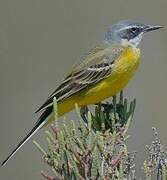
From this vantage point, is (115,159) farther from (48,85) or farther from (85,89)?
(48,85)

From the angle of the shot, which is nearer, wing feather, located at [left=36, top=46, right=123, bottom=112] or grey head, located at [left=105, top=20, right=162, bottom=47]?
wing feather, located at [left=36, top=46, right=123, bottom=112]

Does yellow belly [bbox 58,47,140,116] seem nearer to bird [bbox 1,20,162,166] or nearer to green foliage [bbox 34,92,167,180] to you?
bird [bbox 1,20,162,166]

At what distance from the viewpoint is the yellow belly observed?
555 centimetres

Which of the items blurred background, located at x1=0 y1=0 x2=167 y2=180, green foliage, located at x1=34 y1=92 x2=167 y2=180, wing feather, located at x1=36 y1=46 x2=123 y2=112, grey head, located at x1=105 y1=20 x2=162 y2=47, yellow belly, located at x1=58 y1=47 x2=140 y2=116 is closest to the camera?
green foliage, located at x1=34 y1=92 x2=167 y2=180

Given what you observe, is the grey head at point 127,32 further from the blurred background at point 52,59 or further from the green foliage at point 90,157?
the blurred background at point 52,59

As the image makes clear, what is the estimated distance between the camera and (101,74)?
564 centimetres

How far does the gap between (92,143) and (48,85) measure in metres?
6.28

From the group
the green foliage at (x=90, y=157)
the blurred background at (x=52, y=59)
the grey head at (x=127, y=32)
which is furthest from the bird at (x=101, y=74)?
the blurred background at (x=52, y=59)

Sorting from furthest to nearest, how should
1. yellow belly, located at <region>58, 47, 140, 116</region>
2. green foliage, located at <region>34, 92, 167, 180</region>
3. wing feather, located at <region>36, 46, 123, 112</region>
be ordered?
yellow belly, located at <region>58, 47, 140, 116</region>, wing feather, located at <region>36, 46, 123, 112</region>, green foliage, located at <region>34, 92, 167, 180</region>

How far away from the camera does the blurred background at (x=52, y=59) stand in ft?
29.7

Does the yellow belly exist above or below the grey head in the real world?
below

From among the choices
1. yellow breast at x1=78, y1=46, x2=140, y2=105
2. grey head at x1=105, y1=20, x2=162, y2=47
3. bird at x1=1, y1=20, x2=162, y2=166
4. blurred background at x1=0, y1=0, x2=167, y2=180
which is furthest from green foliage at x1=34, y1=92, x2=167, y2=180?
blurred background at x1=0, y1=0, x2=167, y2=180

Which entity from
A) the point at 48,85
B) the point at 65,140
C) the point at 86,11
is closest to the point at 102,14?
the point at 86,11

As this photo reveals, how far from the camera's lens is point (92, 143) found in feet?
13.0
